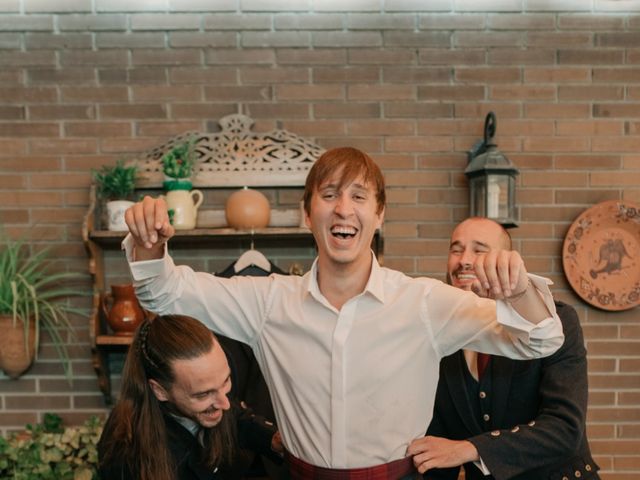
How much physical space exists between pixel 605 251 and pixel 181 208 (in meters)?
1.76

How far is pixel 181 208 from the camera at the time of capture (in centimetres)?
215

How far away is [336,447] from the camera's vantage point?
1234mm

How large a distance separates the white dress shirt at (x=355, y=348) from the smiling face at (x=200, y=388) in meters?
0.11

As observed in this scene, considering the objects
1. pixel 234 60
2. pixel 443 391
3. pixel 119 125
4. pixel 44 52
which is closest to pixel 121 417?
pixel 443 391

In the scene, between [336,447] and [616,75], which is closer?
[336,447]

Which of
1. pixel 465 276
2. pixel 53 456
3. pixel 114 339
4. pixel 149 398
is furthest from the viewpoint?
pixel 114 339

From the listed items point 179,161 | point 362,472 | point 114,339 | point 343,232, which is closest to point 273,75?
point 179,161

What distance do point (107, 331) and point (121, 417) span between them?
1.02 m

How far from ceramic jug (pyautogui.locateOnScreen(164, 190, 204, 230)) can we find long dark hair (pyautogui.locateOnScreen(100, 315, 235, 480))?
2.61 ft

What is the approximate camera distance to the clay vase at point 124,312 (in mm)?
2152

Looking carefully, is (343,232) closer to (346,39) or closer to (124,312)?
(124,312)

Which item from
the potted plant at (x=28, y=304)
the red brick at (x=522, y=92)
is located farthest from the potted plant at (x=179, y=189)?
the red brick at (x=522, y=92)

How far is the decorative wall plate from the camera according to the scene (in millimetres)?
2363

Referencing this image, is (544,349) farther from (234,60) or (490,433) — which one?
(234,60)
